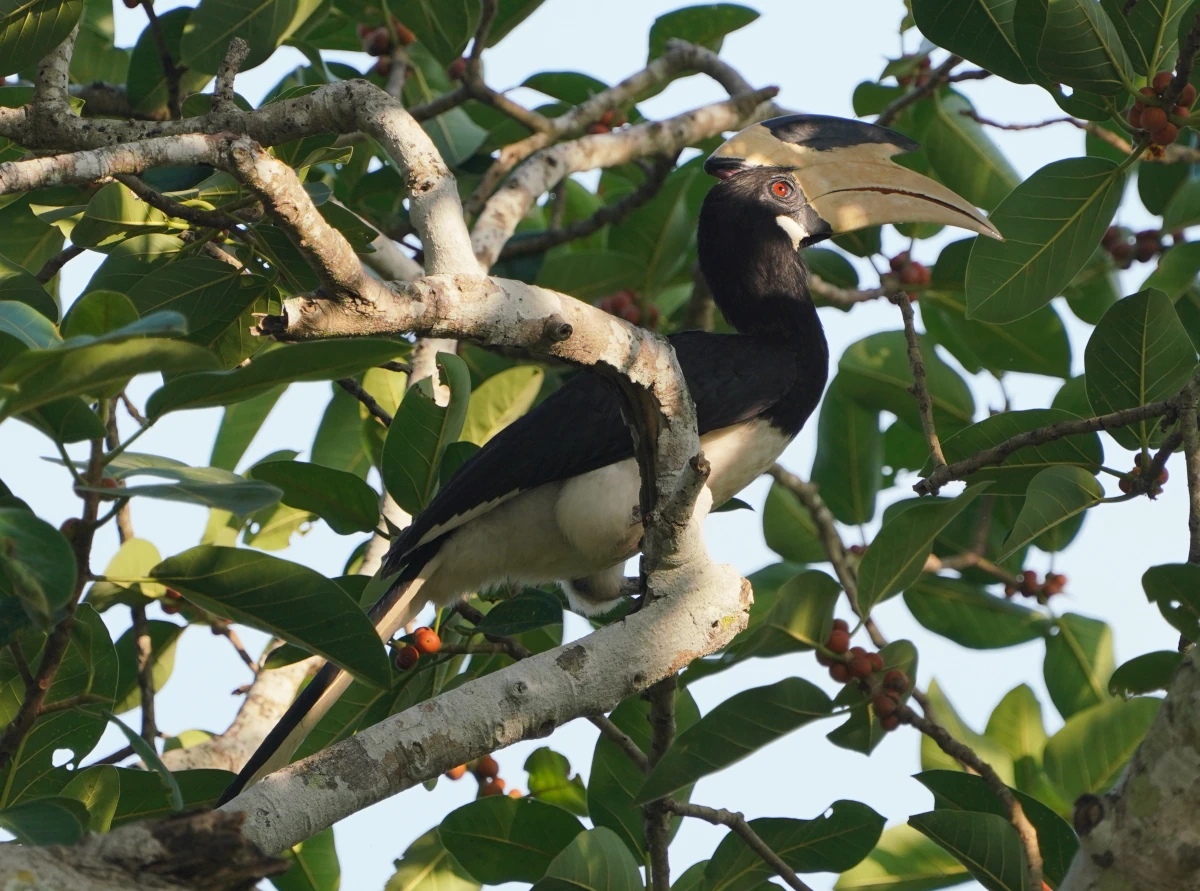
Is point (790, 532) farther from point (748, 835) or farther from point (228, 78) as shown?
point (228, 78)

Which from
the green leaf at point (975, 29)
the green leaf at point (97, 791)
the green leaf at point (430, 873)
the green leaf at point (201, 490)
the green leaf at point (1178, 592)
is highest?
the green leaf at point (975, 29)

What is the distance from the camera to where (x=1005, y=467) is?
3.22 m

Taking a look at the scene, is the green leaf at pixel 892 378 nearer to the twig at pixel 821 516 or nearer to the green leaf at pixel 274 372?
the twig at pixel 821 516

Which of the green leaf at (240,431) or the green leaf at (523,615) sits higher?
the green leaf at (240,431)

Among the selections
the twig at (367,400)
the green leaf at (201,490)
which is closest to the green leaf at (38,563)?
the green leaf at (201,490)

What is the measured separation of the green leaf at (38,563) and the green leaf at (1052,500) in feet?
6.42

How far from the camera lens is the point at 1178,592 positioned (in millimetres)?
2619

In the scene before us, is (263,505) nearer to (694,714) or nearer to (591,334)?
(591,334)

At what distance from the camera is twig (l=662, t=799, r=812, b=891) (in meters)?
2.77

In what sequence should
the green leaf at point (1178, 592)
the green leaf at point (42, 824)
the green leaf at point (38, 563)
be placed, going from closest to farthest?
the green leaf at point (38, 563)
the green leaf at point (42, 824)
the green leaf at point (1178, 592)

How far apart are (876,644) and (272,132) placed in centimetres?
191

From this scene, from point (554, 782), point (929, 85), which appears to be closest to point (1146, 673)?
point (554, 782)

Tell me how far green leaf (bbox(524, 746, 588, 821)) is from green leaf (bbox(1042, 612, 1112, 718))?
1477mm

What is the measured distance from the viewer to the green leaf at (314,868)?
10.8 ft
